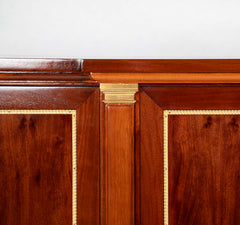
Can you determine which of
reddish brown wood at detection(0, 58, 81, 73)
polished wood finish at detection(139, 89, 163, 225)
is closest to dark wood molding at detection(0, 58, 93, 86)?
reddish brown wood at detection(0, 58, 81, 73)

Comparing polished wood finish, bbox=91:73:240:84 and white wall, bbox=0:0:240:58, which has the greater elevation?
white wall, bbox=0:0:240:58

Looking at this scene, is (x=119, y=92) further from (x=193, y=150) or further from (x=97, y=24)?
(x=97, y=24)

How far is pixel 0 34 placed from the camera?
665mm

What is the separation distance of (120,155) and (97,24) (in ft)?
1.48

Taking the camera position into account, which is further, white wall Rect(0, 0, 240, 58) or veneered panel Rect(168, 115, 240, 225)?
white wall Rect(0, 0, 240, 58)

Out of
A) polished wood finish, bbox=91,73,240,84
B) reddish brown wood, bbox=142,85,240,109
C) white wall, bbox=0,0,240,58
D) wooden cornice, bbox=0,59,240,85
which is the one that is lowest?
reddish brown wood, bbox=142,85,240,109

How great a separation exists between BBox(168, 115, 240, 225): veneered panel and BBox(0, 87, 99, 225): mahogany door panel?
147 mm

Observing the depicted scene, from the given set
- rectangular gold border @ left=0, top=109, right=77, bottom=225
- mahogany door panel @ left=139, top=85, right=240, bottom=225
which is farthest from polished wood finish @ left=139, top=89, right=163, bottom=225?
rectangular gold border @ left=0, top=109, right=77, bottom=225

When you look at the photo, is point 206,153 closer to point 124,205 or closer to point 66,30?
point 124,205

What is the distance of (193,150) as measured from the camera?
0.40 metres

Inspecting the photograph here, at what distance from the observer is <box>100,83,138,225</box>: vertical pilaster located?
1.26 feet

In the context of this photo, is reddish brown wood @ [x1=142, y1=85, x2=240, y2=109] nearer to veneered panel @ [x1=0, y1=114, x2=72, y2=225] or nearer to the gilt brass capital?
the gilt brass capital

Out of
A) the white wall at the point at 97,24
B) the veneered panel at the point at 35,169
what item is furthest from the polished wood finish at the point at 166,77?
the white wall at the point at 97,24

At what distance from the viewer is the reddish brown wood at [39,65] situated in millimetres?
367
